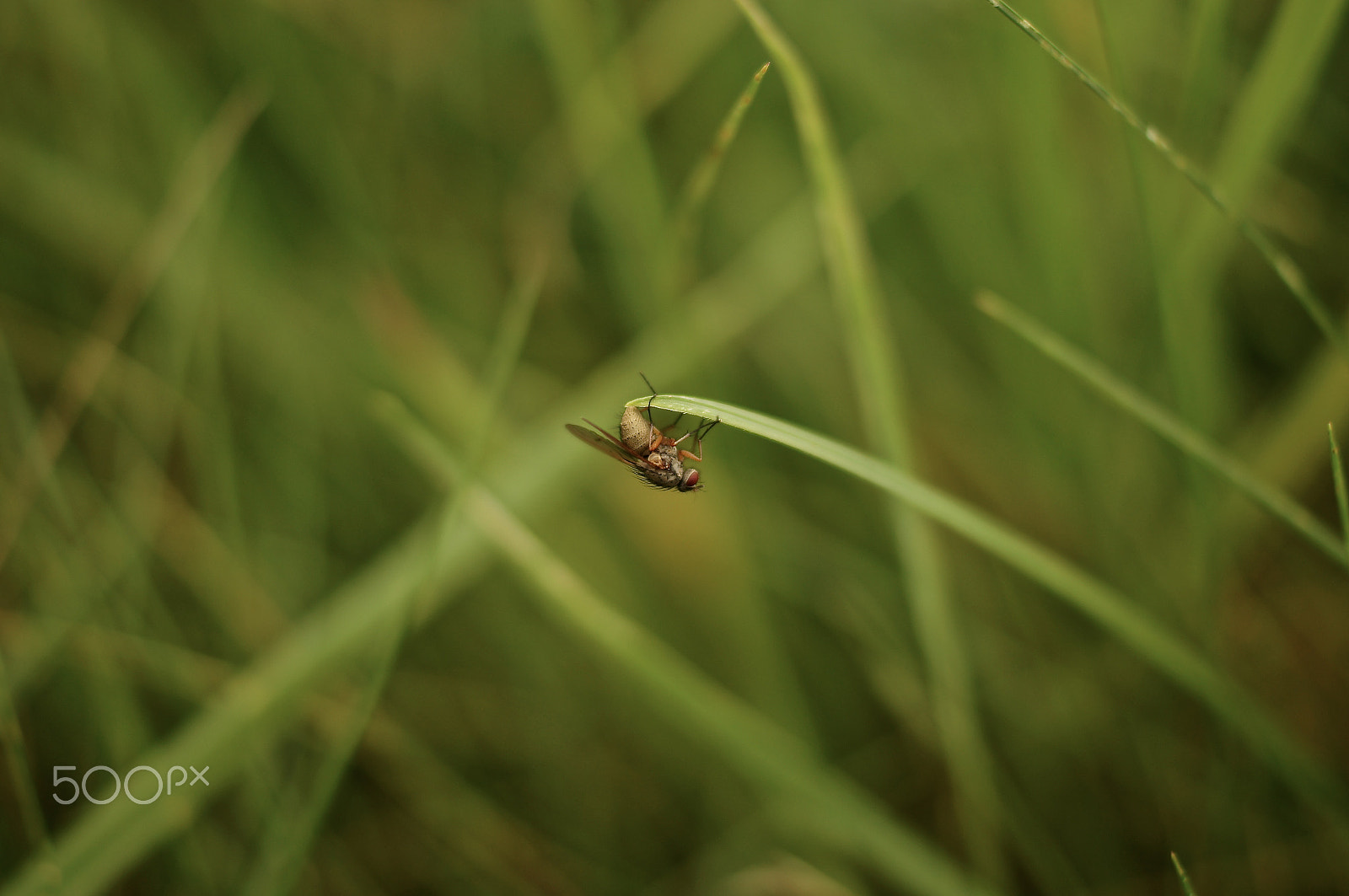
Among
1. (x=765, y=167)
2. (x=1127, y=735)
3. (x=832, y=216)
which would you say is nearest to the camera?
(x=832, y=216)

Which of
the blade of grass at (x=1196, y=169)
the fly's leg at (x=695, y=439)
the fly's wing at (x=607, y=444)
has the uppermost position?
the fly's leg at (x=695, y=439)

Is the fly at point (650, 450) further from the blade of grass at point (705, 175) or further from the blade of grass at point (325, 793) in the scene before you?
the blade of grass at point (325, 793)

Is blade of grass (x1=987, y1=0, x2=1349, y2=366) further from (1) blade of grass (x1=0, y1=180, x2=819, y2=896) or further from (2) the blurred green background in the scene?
(1) blade of grass (x1=0, y1=180, x2=819, y2=896)

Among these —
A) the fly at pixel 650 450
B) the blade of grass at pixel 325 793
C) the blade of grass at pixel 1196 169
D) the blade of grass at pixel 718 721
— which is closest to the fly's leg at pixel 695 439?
the fly at pixel 650 450

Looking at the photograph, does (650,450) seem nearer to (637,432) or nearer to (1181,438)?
(637,432)

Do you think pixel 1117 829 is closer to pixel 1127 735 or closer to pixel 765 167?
pixel 1127 735

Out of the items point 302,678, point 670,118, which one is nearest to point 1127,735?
point 302,678
